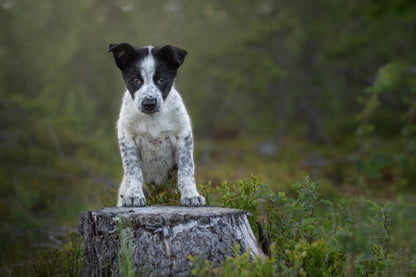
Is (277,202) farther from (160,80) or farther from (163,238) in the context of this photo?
(160,80)

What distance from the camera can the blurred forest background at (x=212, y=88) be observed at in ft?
34.5

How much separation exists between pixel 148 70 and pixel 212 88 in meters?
19.3

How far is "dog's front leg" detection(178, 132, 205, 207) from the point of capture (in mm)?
3992

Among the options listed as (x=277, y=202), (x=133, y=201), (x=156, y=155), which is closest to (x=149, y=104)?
(x=156, y=155)

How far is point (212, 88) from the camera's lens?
910 inches

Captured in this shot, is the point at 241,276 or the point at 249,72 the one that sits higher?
the point at 249,72

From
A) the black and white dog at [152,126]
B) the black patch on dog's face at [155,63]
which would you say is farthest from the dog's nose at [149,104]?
the black patch on dog's face at [155,63]

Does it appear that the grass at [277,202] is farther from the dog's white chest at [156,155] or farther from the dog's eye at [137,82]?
the dog's eye at [137,82]

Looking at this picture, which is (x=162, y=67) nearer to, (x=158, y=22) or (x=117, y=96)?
(x=117, y=96)

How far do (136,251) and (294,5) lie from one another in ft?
52.1

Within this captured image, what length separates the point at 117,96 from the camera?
18734 mm

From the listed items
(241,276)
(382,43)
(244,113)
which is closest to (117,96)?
(244,113)

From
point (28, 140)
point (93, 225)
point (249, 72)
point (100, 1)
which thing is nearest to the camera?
point (93, 225)

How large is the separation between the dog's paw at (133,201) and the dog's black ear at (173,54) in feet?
4.66
